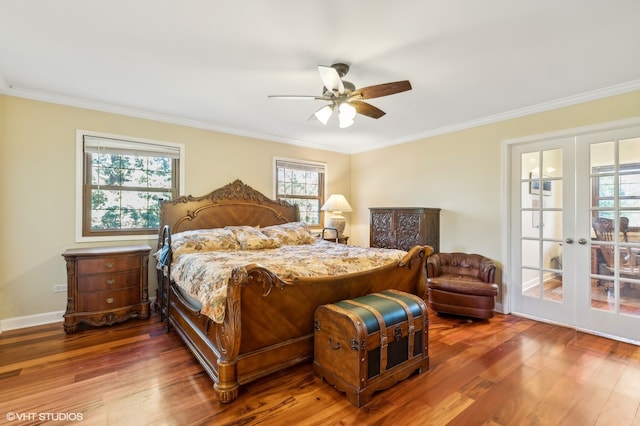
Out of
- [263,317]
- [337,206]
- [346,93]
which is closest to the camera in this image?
[263,317]

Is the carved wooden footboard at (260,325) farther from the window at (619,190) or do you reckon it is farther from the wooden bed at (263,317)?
the window at (619,190)

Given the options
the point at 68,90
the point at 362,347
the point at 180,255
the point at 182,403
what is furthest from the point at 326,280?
the point at 68,90

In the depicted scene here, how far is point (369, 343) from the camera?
6.39ft

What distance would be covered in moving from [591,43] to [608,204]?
1.80 metres

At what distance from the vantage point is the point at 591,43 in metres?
2.21

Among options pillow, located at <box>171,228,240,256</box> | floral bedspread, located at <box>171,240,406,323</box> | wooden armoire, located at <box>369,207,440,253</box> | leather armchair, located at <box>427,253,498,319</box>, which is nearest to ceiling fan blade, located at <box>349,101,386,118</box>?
floral bedspread, located at <box>171,240,406,323</box>

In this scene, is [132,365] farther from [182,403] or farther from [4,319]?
[4,319]

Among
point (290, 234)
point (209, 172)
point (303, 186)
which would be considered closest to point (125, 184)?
point (209, 172)

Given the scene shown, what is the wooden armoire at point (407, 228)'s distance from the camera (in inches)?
165

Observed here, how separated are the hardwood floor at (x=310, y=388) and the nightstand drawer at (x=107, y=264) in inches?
26.5

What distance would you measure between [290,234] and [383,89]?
7.69 ft

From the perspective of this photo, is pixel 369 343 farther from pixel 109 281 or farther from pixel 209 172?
pixel 209 172

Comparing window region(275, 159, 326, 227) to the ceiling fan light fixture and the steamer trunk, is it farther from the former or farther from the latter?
the steamer trunk

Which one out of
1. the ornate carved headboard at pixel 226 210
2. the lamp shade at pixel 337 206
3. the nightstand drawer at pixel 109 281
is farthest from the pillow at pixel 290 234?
the nightstand drawer at pixel 109 281
